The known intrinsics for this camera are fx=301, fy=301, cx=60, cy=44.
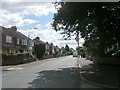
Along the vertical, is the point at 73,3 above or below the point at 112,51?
above

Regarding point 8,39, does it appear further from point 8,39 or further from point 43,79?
point 43,79

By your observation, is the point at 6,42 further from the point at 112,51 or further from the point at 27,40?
the point at 112,51

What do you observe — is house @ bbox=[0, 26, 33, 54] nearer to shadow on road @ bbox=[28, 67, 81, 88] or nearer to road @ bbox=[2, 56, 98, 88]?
road @ bbox=[2, 56, 98, 88]

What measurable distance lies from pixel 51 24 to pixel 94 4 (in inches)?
354

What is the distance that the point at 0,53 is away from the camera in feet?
158

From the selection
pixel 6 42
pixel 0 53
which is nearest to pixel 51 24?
pixel 0 53

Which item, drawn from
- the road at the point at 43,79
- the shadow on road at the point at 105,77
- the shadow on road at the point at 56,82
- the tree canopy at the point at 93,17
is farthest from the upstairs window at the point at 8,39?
the shadow on road at the point at 56,82

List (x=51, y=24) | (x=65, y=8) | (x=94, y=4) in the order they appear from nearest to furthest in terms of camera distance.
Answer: (x=94, y=4), (x=65, y=8), (x=51, y=24)

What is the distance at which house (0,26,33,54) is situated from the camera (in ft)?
210

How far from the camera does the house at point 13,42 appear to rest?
64062 mm

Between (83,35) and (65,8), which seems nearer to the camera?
(65,8)

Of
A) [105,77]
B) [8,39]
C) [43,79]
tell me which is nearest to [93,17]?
[105,77]

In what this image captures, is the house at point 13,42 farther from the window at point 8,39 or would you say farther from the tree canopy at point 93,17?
the tree canopy at point 93,17

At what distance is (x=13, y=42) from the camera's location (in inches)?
2768
